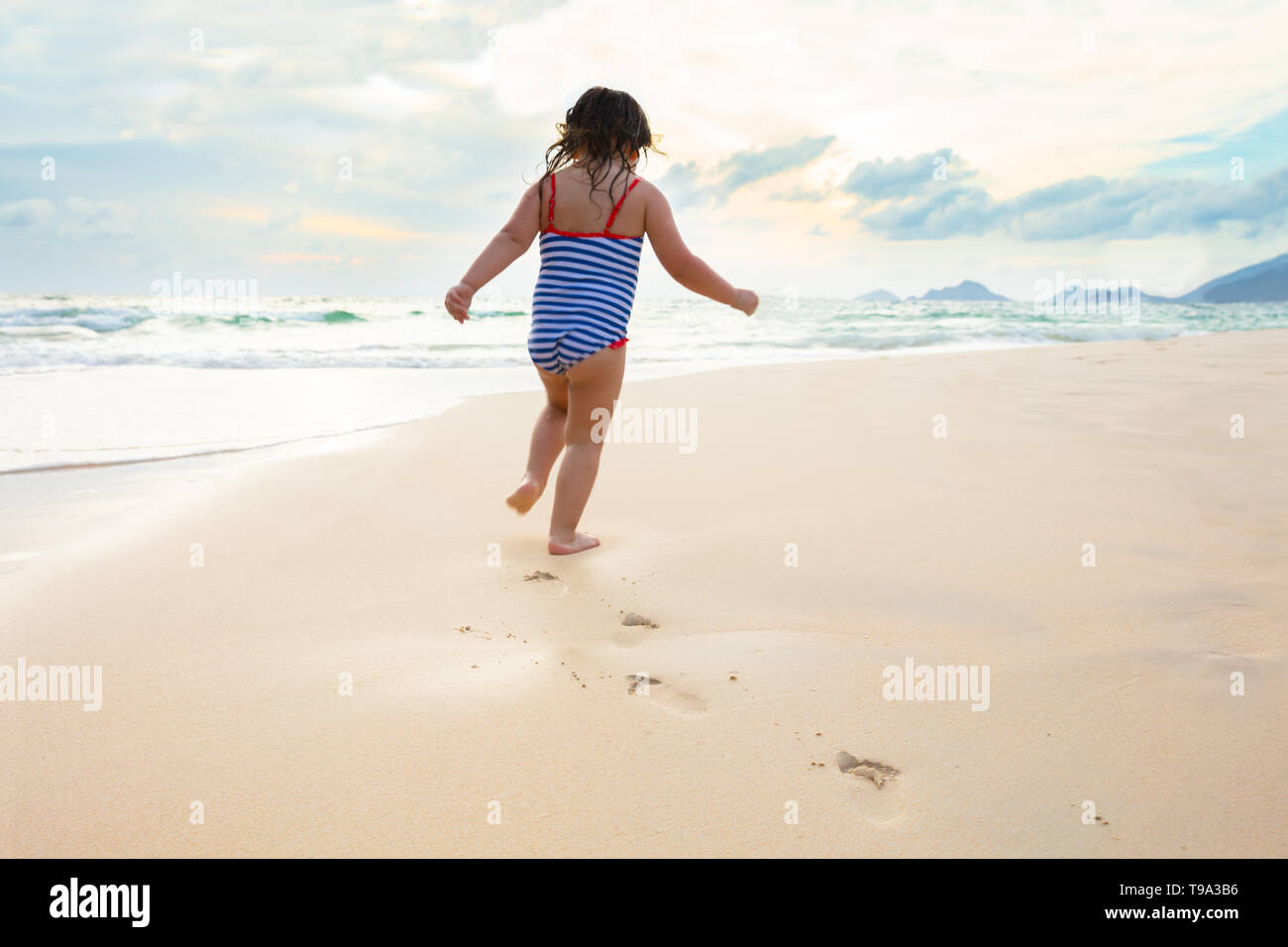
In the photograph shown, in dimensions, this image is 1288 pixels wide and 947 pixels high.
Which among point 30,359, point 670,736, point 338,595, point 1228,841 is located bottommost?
point 1228,841

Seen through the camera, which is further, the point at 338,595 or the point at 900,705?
the point at 338,595

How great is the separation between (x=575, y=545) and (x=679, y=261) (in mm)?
1024

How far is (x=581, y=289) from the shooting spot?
9.28 feet

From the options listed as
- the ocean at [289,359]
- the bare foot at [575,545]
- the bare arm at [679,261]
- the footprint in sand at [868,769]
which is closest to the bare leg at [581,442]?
the bare foot at [575,545]

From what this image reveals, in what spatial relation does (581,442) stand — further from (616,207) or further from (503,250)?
(616,207)

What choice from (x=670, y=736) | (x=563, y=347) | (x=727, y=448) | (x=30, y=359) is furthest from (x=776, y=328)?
(x=670, y=736)

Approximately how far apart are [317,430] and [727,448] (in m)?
2.69

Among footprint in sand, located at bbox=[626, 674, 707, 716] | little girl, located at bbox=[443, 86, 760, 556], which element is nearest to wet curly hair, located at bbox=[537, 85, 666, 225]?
little girl, located at bbox=[443, 86, 760, 556]

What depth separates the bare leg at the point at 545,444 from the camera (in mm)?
2992

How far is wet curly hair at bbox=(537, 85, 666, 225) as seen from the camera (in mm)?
2818

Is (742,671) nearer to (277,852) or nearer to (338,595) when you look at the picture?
(277,852)

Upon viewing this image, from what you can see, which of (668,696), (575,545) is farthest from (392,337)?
(668,696)

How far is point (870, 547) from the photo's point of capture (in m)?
2.80
